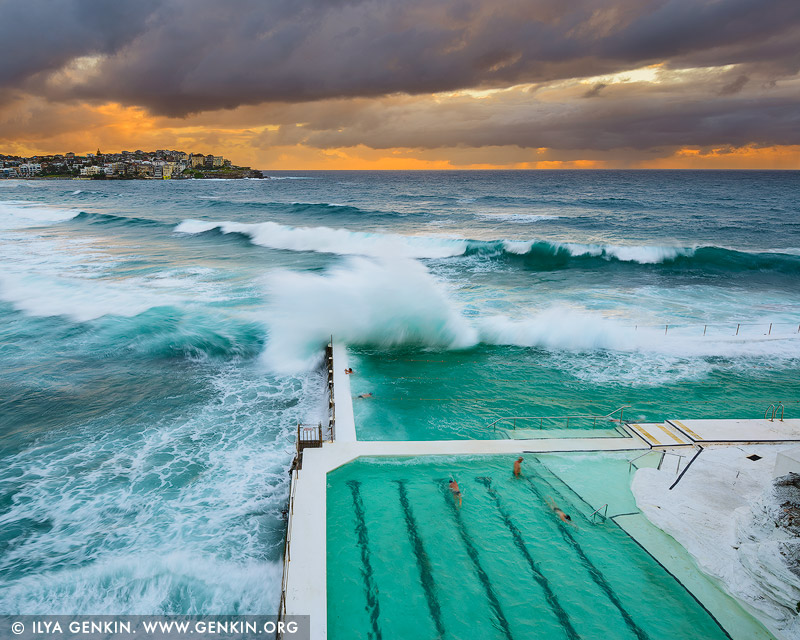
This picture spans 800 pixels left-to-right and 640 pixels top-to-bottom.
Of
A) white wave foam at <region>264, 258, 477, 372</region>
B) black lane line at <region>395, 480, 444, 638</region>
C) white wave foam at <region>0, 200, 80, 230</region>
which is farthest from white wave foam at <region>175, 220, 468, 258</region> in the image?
black lane line at <region>395, 480, 444, 638</region>

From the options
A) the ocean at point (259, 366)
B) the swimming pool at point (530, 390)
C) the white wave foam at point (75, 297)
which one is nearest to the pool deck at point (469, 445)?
the swimming pool at point (530, 390)

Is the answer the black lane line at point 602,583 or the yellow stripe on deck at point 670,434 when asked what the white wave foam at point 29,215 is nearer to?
the black lane line at point 602,583

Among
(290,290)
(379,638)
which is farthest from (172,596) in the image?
(290,290)

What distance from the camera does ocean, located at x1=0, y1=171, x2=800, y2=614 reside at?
9031 millimetres

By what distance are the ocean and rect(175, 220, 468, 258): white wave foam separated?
55cm

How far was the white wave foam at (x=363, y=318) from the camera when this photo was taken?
19.0 meters

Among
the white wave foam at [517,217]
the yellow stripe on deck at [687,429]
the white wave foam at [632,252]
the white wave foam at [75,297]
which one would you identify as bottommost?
the yellow stripe on deck at [687,429]

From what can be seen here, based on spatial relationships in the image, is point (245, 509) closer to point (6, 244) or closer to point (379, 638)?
point (379, 638)

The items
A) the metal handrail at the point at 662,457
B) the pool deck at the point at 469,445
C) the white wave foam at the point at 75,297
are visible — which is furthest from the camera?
the white wave foam at the point at 75,297

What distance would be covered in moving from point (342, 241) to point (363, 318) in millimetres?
24492

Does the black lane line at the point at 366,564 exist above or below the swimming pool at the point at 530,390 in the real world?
below

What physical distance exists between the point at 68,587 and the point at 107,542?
1.01 m

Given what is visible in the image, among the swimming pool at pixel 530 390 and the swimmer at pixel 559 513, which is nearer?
the swimmer at pixel 559 513

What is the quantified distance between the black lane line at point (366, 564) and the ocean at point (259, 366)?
1596mm
